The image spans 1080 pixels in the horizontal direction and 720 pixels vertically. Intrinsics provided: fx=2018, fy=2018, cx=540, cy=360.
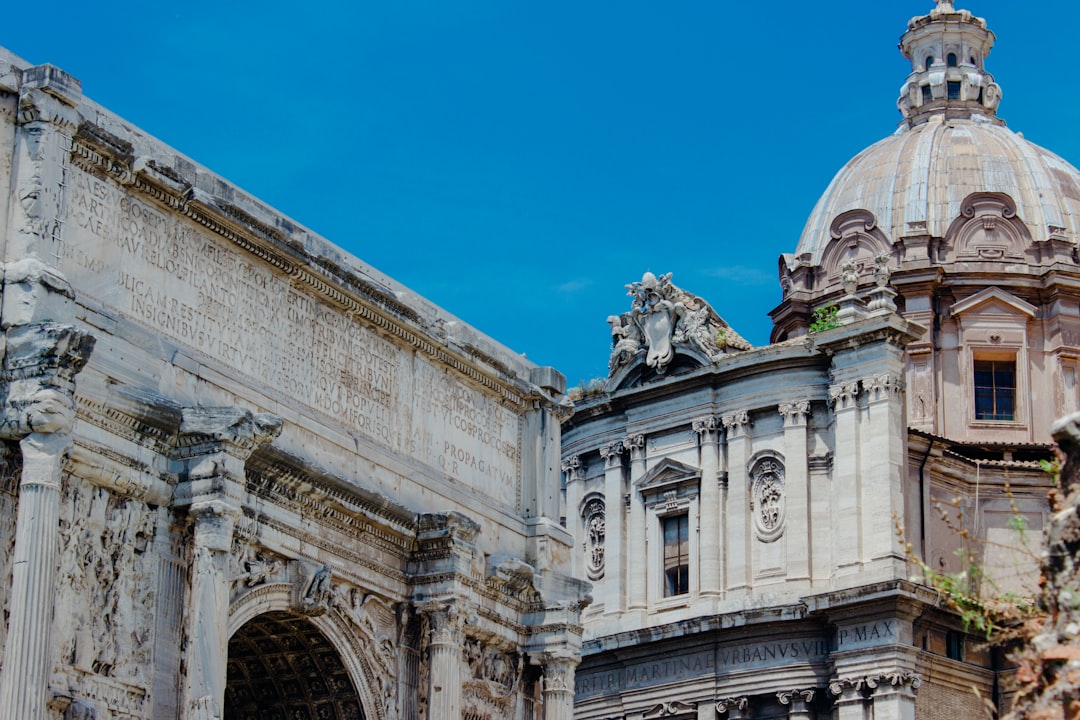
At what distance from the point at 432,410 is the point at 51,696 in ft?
29.6

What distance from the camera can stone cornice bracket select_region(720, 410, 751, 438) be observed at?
41531mm

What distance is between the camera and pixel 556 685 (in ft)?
93.5

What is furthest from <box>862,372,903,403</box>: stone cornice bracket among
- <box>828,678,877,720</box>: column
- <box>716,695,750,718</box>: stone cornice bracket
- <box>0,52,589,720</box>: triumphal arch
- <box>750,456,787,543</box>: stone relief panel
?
<box>0,52,589,720</box>: triumphal arch

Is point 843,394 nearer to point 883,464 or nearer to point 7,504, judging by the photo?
point 883,464

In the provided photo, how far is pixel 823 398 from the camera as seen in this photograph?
40.7 meters

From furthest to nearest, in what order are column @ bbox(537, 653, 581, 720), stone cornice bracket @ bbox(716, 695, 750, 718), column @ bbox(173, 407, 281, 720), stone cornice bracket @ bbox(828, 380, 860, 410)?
1. stone cornice bracket @ bbox(828, 380, 860, 410)
2. stone cornice bracket @ bbox(716, 695, 750, 718)
3. column @ bbox(537, 653, 581, 720)
4. column @ bbox(173, 407, 281, 720)

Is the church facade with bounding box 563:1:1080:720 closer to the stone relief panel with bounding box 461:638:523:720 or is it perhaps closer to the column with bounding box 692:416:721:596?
the column with bounding box 692:416:721:596

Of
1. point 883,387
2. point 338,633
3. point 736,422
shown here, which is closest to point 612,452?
point 736,422

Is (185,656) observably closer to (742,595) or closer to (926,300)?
(742,595)

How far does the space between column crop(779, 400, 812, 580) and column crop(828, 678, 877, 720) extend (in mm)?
2432

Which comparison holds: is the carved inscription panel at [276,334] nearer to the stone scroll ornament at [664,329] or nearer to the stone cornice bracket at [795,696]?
the stone cornice bracket at [795,696]

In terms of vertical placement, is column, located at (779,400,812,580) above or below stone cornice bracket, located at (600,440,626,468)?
below

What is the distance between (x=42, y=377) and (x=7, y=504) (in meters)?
1.35

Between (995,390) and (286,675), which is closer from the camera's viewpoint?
(286,675)
